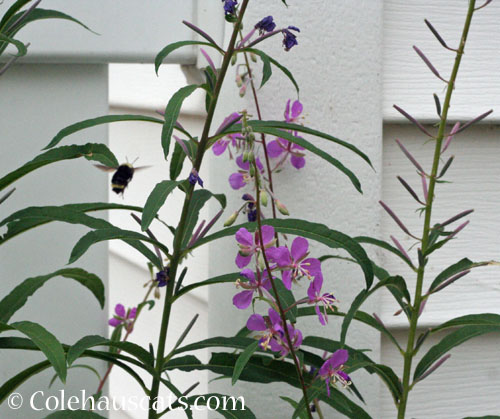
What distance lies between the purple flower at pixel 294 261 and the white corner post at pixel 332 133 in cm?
22

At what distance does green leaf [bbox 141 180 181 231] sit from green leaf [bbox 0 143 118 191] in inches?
5.5

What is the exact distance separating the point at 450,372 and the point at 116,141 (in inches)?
42.7

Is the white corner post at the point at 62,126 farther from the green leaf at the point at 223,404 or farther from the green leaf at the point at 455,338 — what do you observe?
the green leaf at the point at 455,338

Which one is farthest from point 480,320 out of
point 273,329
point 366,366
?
point 273,329

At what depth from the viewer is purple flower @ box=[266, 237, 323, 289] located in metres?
0.88

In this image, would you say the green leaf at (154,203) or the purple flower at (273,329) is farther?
the purple flower at (273,329)

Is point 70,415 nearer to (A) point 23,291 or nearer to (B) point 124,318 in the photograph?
(A) point 23,291

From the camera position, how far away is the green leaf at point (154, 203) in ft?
2.50

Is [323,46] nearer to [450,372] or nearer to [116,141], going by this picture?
[450,372]

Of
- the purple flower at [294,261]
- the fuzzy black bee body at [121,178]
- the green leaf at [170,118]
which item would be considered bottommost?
the purple flower at [294,261]

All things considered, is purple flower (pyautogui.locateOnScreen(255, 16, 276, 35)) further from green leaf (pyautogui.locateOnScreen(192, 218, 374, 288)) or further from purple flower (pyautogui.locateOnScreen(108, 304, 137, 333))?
purple flower (pyautogui.locateOnScreen(108, 304, 137, 333))

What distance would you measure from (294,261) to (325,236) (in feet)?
0.23

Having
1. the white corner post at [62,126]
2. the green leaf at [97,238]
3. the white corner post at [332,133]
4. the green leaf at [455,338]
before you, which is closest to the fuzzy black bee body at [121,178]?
the white corner post at [62,126]

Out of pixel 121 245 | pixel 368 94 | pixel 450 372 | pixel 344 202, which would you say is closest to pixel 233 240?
pixel 344 202
